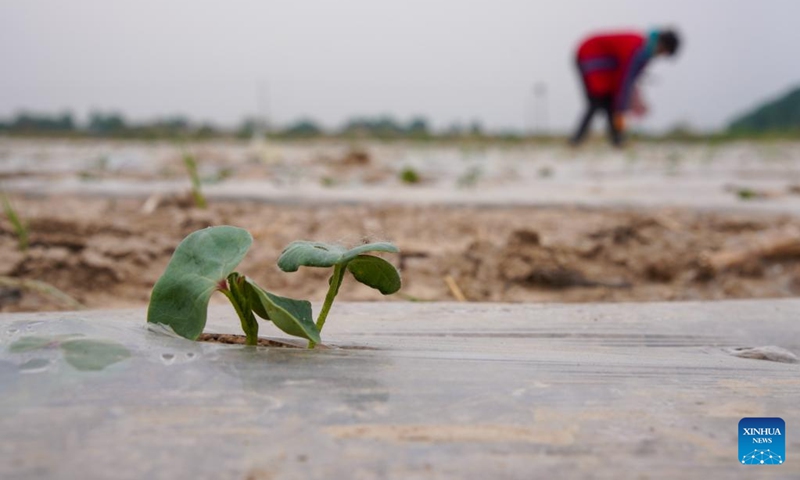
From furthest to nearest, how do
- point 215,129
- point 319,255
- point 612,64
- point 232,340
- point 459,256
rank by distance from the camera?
point 215,129
point 612,64
point 459,256
point 232,340
point 319,255

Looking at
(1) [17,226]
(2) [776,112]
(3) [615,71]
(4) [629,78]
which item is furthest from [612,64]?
(2) [776,112]

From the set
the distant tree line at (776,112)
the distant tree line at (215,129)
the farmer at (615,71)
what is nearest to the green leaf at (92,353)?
the farmer at (615,71)

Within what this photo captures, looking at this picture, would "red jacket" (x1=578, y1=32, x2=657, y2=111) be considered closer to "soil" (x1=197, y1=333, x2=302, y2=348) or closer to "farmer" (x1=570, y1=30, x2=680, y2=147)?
"farmer" (x1=570, y1=30, x2=680, y2=147)

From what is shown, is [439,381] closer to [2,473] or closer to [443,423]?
[443,423]

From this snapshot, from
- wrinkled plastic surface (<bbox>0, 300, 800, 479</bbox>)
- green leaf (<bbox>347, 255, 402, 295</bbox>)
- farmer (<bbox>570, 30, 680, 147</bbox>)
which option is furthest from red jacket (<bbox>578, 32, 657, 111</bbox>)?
green leaf (<bbox>347, 255, 402, 295</bbox>)

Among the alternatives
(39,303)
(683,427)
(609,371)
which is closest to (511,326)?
(609,371)

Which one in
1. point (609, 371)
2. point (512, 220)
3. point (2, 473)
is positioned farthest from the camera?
point (512, 220)

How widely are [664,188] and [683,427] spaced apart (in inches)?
134

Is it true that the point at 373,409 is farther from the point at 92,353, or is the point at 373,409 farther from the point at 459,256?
the point at 459,256

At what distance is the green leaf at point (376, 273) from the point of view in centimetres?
79

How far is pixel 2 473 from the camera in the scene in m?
0.49

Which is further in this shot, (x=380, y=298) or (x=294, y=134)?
(x=294, y=134)

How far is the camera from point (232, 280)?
754 mm

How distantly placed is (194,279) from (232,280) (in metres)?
0.04
